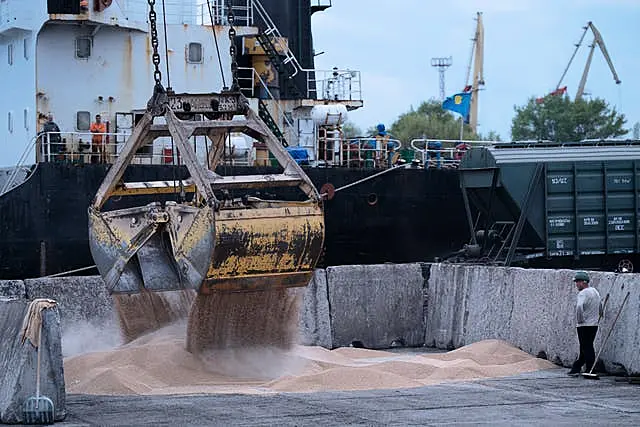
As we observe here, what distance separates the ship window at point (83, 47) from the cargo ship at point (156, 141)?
20 millimetres

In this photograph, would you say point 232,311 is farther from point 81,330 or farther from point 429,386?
point 81,330

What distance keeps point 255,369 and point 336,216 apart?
10796 mm

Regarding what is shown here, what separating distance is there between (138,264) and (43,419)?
4514 millimetres

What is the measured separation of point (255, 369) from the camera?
48.9 feet

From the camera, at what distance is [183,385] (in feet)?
45.7

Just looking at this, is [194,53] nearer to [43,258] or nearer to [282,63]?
[282,63]

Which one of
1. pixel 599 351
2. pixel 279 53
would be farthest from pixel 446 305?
pixel 279 53

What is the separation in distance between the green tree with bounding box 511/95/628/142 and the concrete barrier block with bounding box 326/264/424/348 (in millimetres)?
60236

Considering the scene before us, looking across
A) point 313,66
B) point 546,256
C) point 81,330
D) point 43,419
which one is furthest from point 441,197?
point 43,419

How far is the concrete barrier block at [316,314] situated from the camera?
18906 millimetres

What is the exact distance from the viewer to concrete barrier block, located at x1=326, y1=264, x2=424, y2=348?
19.3 metres

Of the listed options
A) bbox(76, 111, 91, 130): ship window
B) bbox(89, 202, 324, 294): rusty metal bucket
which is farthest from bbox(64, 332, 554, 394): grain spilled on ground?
bbox(76, 111, 91, 130): ship window

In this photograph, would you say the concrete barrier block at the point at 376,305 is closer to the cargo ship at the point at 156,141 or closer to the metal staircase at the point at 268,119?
the cargo ship at the point at 156,141

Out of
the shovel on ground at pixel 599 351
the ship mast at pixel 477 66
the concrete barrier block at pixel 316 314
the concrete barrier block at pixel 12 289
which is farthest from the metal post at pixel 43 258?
the ship mast at pixel 477 66
